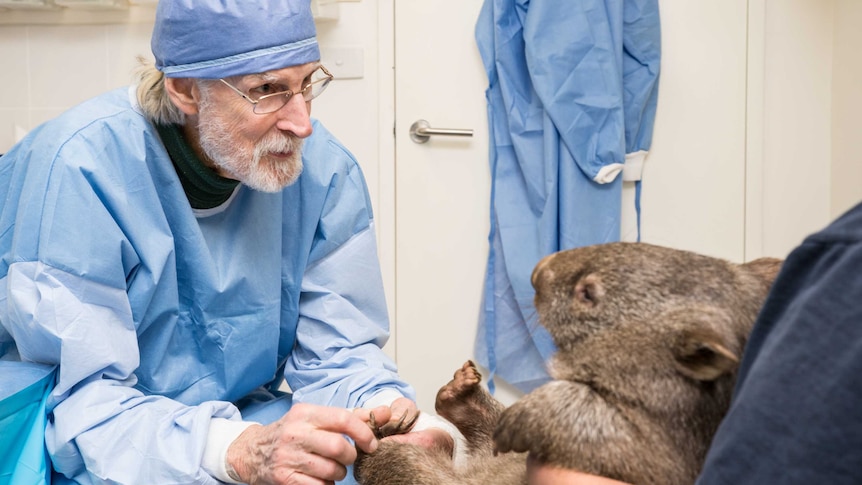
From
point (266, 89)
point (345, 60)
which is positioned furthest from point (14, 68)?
point (266, 89)

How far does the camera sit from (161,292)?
174 centimetres

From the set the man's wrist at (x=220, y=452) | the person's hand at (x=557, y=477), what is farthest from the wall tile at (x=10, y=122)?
the person's hand at (x=557, y=477)

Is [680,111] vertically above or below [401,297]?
above

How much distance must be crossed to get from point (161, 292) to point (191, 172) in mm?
258

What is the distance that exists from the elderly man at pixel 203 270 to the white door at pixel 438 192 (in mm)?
1201

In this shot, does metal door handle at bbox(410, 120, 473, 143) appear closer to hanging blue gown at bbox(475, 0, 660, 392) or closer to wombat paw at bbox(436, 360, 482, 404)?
hanging blue gown at bbox(475, 0, 660, 392)

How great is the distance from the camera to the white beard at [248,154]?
174cm

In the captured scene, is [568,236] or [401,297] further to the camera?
[401,297]

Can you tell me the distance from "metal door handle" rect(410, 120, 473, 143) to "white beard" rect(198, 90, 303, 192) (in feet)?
4.75

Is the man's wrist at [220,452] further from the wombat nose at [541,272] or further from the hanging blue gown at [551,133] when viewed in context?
the hanging blue gown at [551,133]

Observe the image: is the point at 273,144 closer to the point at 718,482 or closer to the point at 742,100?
the point at 718,482

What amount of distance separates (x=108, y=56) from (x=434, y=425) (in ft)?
6.93

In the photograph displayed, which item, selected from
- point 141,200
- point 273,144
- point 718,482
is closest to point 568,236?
point 273,144

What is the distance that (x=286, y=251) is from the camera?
1.97m
